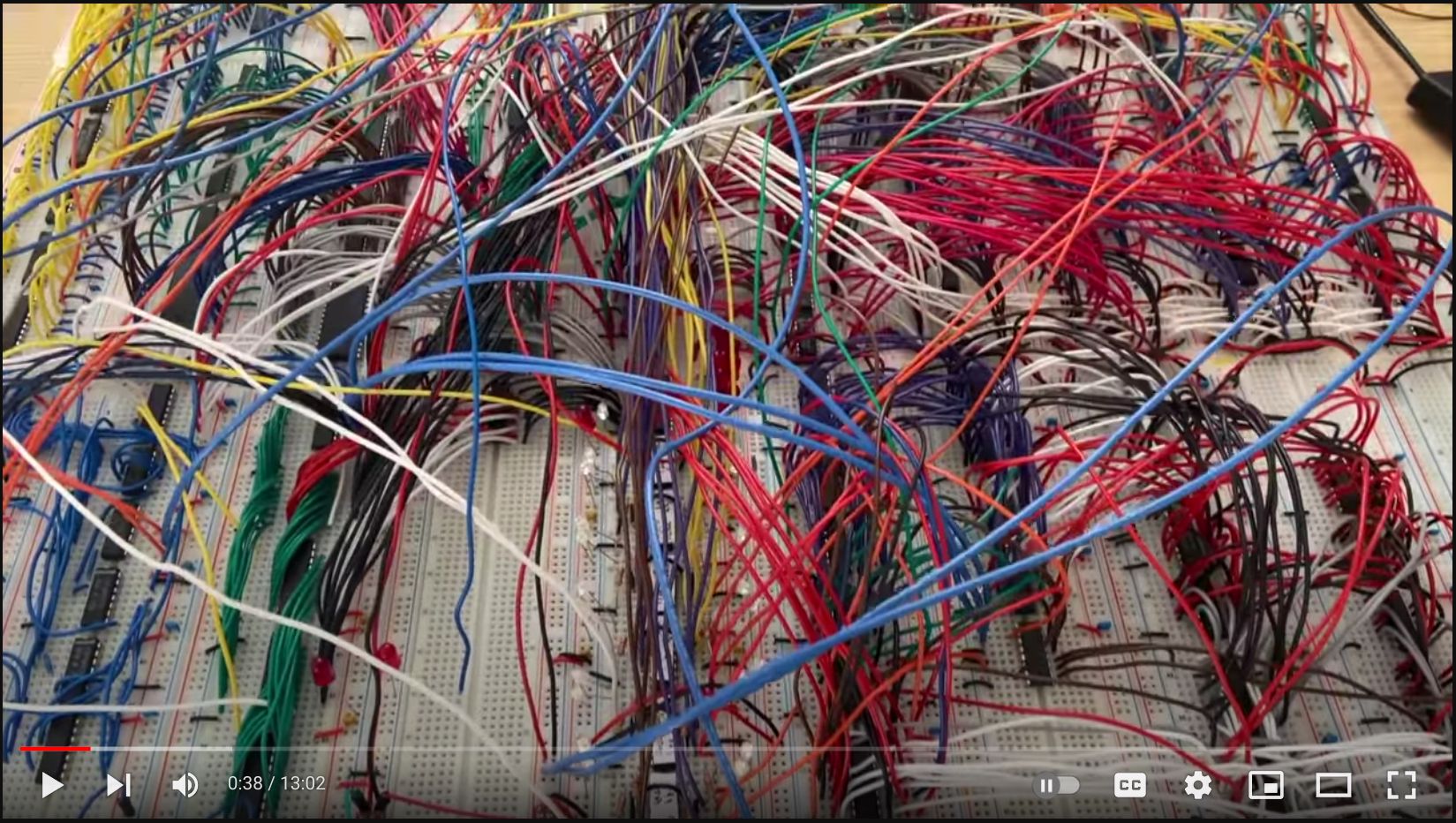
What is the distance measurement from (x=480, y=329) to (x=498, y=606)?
39 cm

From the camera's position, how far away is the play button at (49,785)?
1.01 meters

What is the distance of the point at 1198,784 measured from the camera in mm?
996

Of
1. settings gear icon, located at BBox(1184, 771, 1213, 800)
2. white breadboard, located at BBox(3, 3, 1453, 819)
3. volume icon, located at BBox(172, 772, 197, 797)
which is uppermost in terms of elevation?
white breadboard, located at BBox(3, 3, 1453, 819)

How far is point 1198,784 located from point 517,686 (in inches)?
33.0

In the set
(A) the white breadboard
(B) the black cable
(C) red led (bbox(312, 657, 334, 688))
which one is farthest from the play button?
(B) the black cable

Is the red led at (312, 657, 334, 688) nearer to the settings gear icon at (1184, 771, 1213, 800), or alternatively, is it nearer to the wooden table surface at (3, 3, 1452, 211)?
the settings gear icon at (1184, 771, 1213, 800)

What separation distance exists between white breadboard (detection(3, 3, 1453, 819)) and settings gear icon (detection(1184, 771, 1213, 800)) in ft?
0.04

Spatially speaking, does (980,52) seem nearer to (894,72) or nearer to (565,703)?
(894,72)

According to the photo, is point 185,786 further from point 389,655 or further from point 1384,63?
point 1384,63

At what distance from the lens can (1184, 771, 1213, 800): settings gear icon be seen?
994mm

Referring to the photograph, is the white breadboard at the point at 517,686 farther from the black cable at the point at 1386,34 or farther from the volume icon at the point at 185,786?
the black cable at the point at 1386,34
